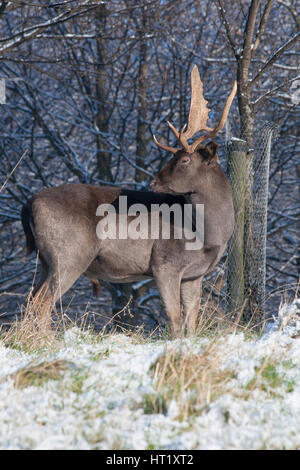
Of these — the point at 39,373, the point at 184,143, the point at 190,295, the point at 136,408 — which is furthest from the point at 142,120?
the point at 136,408

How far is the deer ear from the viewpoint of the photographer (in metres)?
5.64

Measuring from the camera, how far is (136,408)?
9.34 feet

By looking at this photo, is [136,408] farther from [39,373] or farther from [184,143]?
[184,143]

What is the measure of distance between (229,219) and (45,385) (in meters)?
3.16

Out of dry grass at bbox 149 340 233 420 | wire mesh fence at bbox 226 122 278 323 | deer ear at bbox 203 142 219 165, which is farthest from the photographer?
wire mesh fence at bbox 226 122 278 323

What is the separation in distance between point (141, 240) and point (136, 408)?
115 inches

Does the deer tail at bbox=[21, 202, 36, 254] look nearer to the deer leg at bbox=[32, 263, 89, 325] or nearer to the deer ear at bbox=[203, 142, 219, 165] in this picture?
the deer leg at bbox=[32, 263, 89, 325]

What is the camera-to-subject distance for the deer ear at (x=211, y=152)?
5.64m

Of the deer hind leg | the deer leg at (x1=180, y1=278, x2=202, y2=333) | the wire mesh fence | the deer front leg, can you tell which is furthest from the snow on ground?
the wire mesh fence

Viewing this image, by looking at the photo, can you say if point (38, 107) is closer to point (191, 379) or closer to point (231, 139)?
point (231, 139)

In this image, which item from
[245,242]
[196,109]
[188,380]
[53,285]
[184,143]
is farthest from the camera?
[245,242]

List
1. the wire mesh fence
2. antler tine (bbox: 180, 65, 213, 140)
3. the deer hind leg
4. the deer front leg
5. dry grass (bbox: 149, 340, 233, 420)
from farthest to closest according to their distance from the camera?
the wire mesh fence, antler tine (bbox: 180, 65, 213, 140), the deer front leg, the deer hind leg, dry grass (bbox: 149, 340, 233, 420)

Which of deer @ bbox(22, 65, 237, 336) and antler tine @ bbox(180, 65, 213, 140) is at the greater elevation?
antler tine @ bbox(180, 65, 213, 140)

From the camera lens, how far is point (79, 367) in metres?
3.22
